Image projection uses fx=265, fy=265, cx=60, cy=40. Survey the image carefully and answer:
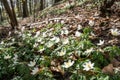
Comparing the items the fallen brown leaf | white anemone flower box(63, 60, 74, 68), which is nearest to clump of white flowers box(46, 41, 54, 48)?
white anemone flower box(63, 60, 74, 68)

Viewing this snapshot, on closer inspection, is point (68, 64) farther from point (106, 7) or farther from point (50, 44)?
point (106, 7)

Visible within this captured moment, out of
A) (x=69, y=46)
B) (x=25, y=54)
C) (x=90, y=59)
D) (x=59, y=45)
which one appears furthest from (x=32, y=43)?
(x=90, y=59)

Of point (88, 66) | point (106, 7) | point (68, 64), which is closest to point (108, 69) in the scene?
point (88, 66)

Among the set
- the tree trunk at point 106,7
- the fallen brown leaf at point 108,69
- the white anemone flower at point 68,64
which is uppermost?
the tree trunk at point 106,7

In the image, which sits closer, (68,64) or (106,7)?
(68,64)

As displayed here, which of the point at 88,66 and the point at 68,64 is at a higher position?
the point at 88,66

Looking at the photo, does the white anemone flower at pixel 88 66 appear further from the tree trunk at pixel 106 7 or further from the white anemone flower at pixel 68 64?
the tree trunk at pixel 106 7

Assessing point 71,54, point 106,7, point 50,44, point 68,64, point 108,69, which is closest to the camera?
point 108,69

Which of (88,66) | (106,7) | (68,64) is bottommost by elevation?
(68,64)

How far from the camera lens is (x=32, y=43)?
572cm

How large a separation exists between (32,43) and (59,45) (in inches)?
35.9

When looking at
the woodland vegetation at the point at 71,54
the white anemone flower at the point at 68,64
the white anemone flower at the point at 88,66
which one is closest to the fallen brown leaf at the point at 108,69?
the woodland vegetation at the point at 71,54

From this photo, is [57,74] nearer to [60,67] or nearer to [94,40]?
[60,67]

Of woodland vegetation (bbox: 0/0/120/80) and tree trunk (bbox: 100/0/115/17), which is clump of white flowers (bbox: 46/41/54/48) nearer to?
woodland vegetation (bbox: 0/0/120/80)
